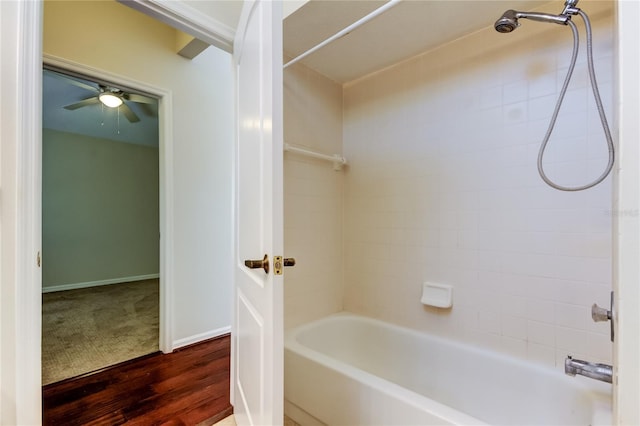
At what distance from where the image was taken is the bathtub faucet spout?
0.98 meters

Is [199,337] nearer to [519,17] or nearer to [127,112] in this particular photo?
[127,112]

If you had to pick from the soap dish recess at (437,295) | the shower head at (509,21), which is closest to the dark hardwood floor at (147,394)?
the soap dish recess at (437,295)

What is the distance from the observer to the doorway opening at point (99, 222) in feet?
8.75

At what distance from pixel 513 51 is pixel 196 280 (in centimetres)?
275

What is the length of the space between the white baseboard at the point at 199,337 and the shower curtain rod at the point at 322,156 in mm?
1819

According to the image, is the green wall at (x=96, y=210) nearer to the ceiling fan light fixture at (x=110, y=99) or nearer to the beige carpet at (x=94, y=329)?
the beige carpet at (x=94, y=329)

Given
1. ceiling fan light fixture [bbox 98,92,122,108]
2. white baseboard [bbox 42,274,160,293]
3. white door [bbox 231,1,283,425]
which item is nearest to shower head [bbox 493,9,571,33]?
white door [bbox 231,1,283,425]

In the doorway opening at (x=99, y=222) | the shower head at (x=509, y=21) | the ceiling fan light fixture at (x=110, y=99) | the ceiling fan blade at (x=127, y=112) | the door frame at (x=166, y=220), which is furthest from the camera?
the ceiling fan blade at (x=127, y=112)

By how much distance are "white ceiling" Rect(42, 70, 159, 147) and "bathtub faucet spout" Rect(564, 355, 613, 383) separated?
3.80 metres

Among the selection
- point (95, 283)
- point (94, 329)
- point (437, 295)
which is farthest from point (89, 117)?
point (437, 295)

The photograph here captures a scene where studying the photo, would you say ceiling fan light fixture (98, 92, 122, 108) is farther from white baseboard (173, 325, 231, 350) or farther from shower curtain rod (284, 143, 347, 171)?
white baseboard (173, 325, 231, 350)

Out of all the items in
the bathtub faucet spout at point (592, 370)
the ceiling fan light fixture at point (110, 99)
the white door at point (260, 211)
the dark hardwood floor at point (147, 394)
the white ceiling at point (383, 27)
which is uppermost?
the white ceiling at point (383, 27)

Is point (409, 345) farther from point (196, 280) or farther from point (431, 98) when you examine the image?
point (196, 280)

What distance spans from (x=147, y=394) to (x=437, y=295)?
1883 mm
